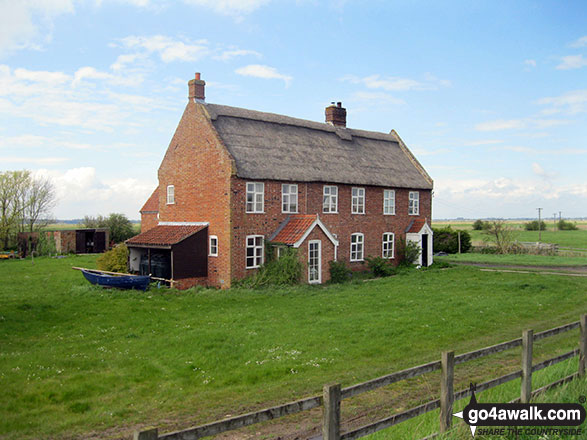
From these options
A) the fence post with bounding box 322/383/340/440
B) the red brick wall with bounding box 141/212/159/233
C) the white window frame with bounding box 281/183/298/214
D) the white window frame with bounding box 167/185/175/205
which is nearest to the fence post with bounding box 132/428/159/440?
the fence post with bounding box 322/383/340/440

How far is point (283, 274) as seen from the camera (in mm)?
26562

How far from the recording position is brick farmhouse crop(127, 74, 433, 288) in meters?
26.8

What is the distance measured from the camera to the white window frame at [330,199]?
102 feet

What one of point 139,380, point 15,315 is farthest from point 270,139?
point 139,380

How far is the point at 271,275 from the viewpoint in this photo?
26.7m

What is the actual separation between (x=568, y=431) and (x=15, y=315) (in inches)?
703

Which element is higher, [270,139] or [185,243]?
[270,139]

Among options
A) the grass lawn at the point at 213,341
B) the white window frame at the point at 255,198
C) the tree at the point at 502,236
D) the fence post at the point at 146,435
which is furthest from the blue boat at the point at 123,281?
the tree at the point at 502,236

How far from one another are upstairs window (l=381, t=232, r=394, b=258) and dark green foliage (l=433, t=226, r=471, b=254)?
17.5 metres

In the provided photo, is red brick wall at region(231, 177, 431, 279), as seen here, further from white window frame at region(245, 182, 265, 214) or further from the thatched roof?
the thatched roof

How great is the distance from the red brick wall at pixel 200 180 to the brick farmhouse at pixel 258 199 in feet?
0.20

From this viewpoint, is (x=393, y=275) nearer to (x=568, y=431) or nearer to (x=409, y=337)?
(x=409, y=337)

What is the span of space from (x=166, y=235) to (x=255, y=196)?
5.80 metres

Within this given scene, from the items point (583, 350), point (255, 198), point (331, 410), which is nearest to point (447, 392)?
point (331, 410)
